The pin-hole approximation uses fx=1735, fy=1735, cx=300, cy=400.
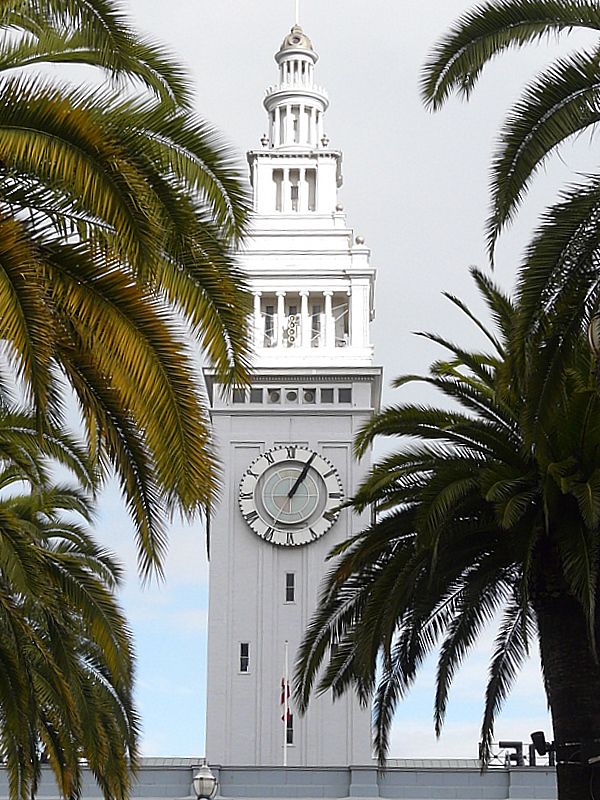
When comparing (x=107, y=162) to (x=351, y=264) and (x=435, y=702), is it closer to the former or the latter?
(x=435, y=702)

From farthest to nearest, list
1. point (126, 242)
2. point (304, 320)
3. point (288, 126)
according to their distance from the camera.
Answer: point (288, 126) → point (304, 320) → point (126, 242)

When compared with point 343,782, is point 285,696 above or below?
above

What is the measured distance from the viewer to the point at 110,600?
26156 millimetres

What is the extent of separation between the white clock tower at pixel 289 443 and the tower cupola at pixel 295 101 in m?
0.07

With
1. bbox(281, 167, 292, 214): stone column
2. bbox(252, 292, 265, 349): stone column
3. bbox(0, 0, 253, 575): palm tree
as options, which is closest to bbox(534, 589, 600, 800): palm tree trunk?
bbox(0, 0, 253, 575): palm tree

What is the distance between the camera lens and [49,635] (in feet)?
88.4

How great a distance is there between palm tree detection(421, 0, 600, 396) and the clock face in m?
42.3

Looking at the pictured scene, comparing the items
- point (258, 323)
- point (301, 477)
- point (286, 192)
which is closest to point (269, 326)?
point (258, 323)

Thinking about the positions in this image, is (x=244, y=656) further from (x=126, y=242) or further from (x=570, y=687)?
(x=126, y=242)

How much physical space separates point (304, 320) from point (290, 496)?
24.4ft

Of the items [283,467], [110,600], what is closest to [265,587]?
[283,467]

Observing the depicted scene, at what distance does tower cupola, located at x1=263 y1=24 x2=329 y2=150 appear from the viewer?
68438mm

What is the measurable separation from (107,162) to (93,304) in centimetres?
140

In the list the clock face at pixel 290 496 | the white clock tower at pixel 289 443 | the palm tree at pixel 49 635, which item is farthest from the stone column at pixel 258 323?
the palm tree at pixel 49 635
